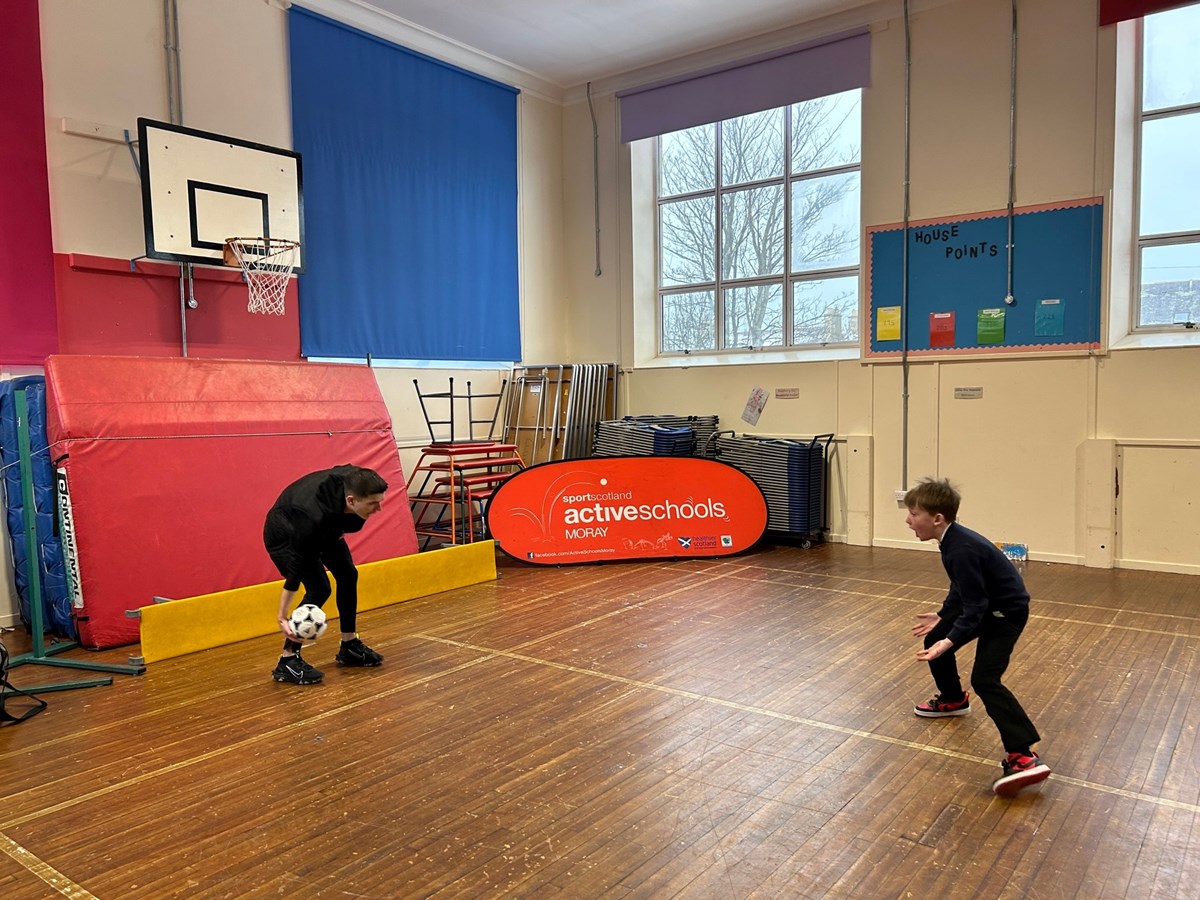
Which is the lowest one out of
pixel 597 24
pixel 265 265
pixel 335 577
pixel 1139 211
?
pixel 335 577

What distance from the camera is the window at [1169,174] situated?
6.41m

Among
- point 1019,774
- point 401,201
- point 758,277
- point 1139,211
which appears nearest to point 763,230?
point 758,277

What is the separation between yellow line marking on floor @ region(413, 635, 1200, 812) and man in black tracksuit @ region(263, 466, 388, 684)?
884mm

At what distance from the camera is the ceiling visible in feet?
24.1

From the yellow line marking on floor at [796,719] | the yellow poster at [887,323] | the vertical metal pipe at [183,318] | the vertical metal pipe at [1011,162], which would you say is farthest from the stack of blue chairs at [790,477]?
the vertical metal pipe at [183,318]

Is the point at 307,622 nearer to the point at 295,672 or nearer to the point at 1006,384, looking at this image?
the point at 295,672

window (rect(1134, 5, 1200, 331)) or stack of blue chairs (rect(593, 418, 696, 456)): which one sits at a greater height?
window (rect(1134, 5, 1200, 331))

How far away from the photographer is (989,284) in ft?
22.7

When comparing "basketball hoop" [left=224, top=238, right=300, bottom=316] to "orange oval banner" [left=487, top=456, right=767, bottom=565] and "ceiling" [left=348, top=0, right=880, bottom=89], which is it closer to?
"orange oval banner" [left=487, top=456, right=767, bottom=565]

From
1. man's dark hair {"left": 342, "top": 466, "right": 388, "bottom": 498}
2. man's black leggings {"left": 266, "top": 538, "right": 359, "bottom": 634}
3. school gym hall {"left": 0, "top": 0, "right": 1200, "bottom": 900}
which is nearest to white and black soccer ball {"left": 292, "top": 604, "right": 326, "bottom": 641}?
school gym hall {"left": 0, "top": 0, "right": 1200, "bottom": 900}

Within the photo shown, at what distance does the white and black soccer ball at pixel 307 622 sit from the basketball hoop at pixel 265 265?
311 cm

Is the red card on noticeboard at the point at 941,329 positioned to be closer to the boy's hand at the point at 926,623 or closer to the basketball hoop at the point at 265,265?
the boy's hand at the point at 926,623

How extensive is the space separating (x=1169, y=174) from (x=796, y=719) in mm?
5640

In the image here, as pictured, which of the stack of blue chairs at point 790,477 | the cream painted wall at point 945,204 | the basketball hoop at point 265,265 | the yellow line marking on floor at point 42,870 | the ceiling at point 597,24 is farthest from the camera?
the stack of blue chairs at point 790,477
